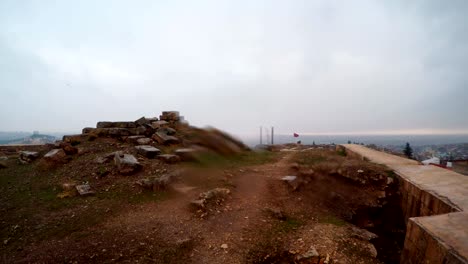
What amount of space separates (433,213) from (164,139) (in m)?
9.08

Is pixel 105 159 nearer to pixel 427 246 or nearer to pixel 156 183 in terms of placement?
pixel 156 183

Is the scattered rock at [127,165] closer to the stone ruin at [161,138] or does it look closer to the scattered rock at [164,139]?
the stone ruin at [161,138]

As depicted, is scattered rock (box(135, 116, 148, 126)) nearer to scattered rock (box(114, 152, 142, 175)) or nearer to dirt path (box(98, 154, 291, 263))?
scattered rock (box(114, 152, 142, 175))

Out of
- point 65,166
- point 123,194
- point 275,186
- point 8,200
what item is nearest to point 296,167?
point 275,186

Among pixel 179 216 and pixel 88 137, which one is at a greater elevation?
pixel 88 137

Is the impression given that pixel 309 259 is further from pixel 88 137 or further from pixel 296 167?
pixel 88 137

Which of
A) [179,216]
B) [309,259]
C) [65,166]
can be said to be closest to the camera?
[309,259]

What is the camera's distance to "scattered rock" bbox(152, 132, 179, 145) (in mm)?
10438

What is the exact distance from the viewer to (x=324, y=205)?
22.7 feet

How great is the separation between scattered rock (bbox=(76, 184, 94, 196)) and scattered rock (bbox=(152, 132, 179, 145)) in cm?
381

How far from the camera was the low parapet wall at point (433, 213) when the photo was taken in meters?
3.61

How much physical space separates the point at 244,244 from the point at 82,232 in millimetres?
3322

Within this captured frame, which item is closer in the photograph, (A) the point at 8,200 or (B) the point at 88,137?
(A) the point at 8,200

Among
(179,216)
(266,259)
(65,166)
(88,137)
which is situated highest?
(88,137)
